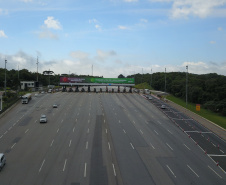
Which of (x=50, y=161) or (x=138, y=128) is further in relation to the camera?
(x=138, y=128)

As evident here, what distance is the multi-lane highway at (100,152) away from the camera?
2241 cm

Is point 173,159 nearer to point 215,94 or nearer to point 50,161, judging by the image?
point 50,161

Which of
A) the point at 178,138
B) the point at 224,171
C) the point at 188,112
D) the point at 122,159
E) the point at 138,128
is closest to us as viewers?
the point at 224,171

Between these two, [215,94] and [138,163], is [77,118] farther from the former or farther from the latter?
[215,94]

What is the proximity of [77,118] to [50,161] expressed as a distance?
23.2 metres

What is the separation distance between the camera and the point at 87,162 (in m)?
26.1

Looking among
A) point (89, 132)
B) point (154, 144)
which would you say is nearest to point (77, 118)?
point (89, 132)

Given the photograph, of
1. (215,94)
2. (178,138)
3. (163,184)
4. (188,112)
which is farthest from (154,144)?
(215,94)

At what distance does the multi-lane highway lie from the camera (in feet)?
73.5

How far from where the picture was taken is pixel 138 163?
26.2 m

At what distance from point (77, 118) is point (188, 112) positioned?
27.6 m

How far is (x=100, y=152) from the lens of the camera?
2948cm

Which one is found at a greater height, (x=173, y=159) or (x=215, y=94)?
(x=215, y=94)

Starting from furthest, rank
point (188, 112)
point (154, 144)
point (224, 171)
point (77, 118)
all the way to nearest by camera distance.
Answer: point (188, 112), point (77, 118), point (154, 144), point (224, 171)
